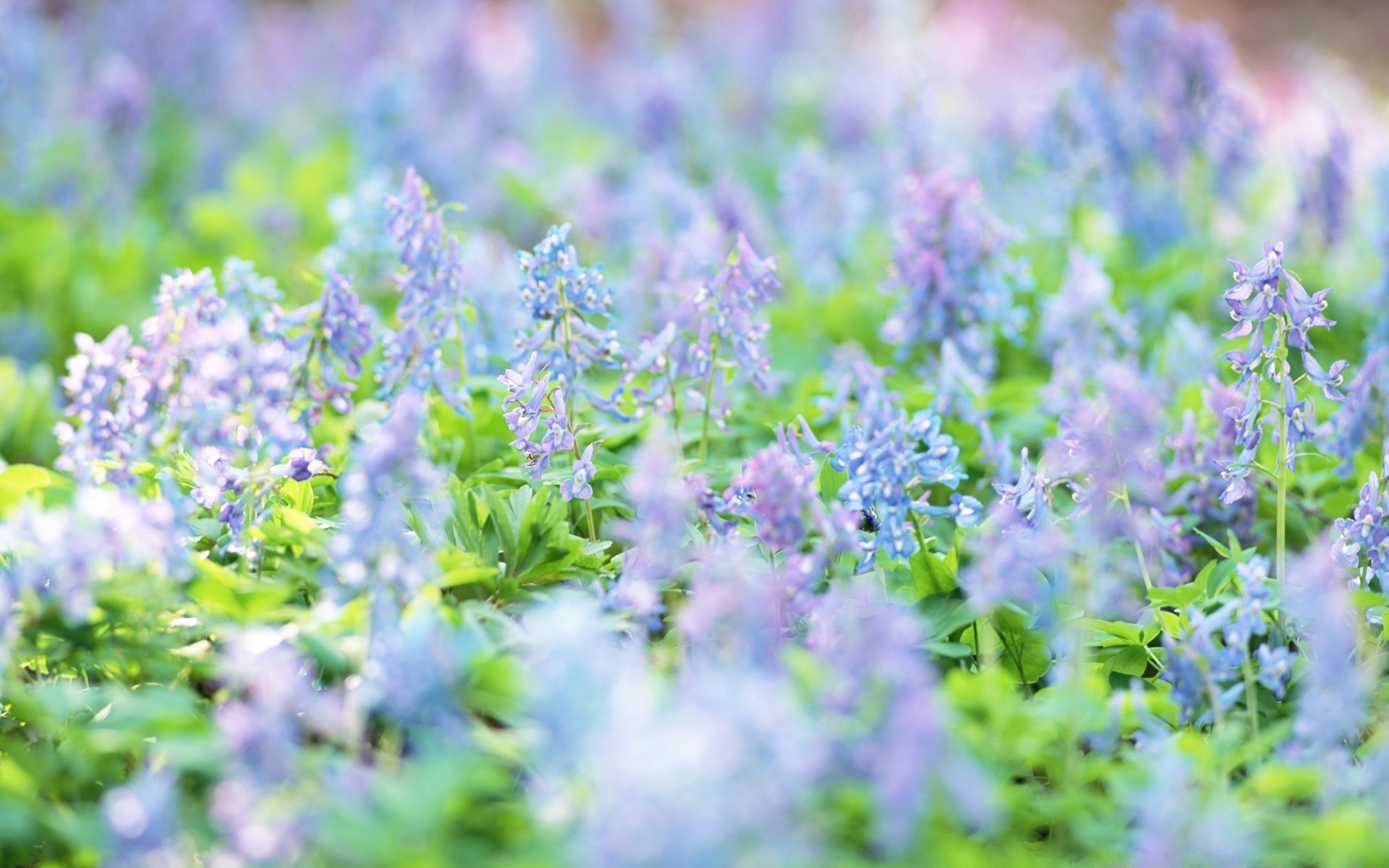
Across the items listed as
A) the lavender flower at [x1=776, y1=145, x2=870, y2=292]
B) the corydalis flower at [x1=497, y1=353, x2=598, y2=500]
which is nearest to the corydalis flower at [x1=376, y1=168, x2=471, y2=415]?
the corydalis flower at [x1=497, y1=353, x2=598, y2=500]

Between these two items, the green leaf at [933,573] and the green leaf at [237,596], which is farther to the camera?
the green leaf at [933,573]

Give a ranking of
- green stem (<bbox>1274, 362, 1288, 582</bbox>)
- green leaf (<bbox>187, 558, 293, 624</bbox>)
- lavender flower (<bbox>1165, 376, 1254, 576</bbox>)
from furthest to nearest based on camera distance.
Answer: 1. lavender flower (<bbox>1165, 376, 1254, 576</bbox>)
2. green stem (<bbox>1274, 362, 1288, 582</bbox>)
3. green leaf (<bbox>187, 558, 293, 624</bbox>)

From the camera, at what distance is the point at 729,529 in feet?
8.27

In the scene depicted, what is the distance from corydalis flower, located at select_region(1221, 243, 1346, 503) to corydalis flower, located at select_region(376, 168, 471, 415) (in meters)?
1.61

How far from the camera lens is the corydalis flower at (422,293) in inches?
109

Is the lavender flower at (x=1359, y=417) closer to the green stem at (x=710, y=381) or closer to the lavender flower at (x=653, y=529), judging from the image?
the green stem at (x=710, y=381)

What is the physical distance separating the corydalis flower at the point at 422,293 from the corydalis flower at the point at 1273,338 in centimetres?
161

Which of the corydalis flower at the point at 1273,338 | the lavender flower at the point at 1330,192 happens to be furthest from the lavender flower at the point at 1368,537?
the lavender flower at the point at 1330,192

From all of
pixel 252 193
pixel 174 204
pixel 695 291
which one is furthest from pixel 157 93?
pixel 695 291

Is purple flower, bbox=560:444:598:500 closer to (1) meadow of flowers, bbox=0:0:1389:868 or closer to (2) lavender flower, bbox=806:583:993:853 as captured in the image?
(1) meadow of flowers, bbox=0:0:1389:868

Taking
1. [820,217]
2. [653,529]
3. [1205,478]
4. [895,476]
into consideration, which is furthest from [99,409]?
[820,217]

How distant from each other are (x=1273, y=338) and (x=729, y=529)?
1122 mm

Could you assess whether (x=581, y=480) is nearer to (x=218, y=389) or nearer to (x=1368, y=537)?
(x=218, y=389)

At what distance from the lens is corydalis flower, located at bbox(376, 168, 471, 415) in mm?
2760
